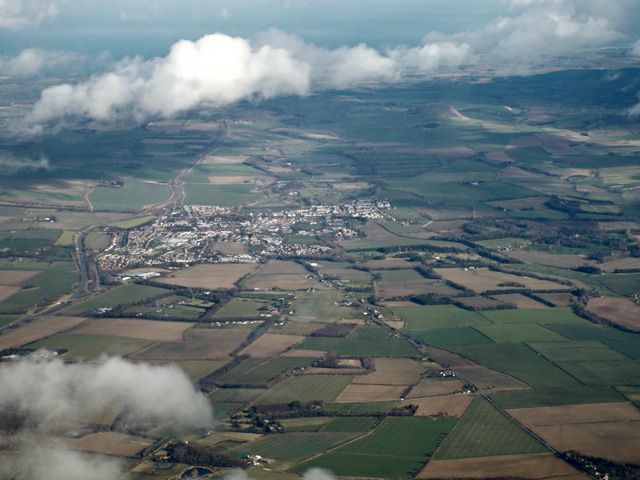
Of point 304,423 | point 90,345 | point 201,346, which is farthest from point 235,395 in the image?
point 90,345

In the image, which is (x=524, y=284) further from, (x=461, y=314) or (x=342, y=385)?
(x=342, y=385)

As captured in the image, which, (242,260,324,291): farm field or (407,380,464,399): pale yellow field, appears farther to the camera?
(242,260,324,291): farm field

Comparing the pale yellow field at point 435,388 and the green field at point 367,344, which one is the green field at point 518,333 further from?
the pale yellow field at point 435,388

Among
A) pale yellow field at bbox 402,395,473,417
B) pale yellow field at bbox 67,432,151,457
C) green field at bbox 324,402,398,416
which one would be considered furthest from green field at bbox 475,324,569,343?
pale yellow field at bbox 67,432,151,457

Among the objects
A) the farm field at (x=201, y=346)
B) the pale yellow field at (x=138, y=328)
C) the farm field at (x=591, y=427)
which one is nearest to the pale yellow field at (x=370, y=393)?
the farm field at (x=591, y=427)

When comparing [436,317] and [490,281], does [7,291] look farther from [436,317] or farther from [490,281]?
[490,281]

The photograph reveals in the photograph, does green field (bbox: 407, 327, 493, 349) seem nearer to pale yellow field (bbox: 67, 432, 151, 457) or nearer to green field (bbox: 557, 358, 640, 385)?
green field (bbox: 557, 358, 640, 385)
